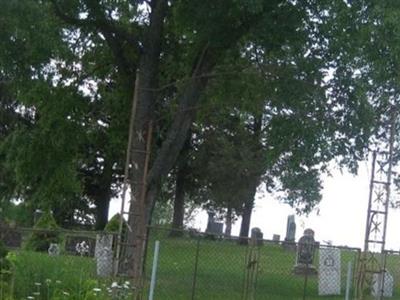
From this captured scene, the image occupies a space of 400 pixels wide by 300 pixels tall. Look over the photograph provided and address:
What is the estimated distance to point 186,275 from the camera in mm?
23406

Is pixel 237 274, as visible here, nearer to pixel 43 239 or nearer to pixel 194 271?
pixel 43 239

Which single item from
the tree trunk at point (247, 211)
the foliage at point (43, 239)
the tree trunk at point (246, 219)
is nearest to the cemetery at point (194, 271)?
the foliage at point (43, 239)

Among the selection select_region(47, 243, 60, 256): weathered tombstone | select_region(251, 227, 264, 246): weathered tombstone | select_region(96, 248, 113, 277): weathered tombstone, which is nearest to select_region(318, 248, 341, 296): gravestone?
select_region(251, 227, 264, 246): weathered tombstone

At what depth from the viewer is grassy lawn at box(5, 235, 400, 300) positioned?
12.2 m

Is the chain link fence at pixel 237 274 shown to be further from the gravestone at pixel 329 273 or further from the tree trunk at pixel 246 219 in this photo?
the tree trunk at pixel 246 219

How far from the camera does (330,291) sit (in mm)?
23422

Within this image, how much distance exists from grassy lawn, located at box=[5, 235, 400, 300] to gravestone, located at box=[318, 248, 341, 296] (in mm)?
274

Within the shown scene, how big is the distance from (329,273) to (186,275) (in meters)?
3.84

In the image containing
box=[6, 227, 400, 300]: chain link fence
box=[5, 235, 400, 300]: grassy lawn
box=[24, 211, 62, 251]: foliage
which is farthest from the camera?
box=[24, 211, 62, 251]: foliage

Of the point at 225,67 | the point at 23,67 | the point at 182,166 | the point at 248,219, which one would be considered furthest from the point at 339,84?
the point at 248,219

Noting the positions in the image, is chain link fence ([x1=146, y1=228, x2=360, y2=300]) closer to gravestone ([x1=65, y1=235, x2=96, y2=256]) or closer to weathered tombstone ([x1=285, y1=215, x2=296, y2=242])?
gravestone ([x1=65, y1=235, x2=96, y2=256])

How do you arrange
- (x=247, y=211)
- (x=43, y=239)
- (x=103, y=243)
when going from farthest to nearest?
(x=247, y=211) → (x=43, y=239) → (x=103, y=243)

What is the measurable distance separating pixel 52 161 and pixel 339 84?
8.14m

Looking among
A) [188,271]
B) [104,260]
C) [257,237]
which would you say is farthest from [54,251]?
[257,237]
